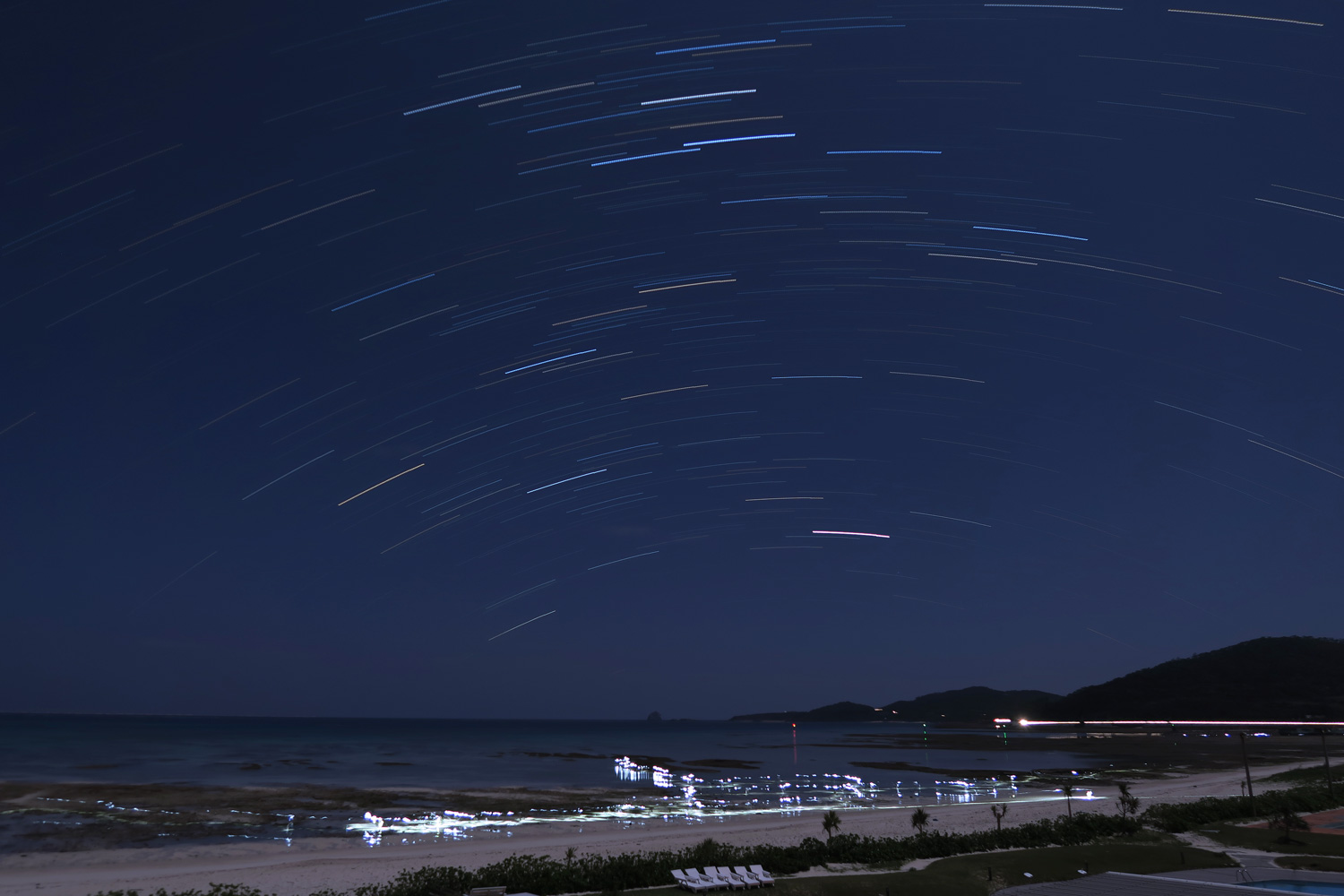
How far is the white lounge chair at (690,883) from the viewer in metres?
21.4

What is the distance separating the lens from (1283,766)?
68.8 meters

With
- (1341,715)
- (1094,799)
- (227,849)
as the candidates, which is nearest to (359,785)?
(227,849)

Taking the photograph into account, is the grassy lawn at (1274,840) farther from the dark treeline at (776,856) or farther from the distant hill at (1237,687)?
the distant hill at (1237,687)

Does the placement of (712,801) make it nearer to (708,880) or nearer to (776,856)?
(776,856)

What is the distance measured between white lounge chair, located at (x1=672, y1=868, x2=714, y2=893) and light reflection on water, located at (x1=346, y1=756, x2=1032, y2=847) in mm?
16788

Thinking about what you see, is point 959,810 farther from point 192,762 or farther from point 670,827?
point 192,762

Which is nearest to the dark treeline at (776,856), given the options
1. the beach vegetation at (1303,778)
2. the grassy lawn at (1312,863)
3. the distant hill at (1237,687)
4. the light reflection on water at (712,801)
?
the grassy lawn at (1312,863)

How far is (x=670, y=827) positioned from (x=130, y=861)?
23.2m

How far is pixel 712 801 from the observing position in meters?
52.7

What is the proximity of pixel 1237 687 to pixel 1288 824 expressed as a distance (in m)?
151

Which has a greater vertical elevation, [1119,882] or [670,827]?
[1119,882]

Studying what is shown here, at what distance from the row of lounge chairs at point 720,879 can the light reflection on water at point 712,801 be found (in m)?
16.9

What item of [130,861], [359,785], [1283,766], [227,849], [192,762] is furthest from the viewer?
[192,762]

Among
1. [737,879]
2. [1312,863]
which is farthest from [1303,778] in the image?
[737,879]
